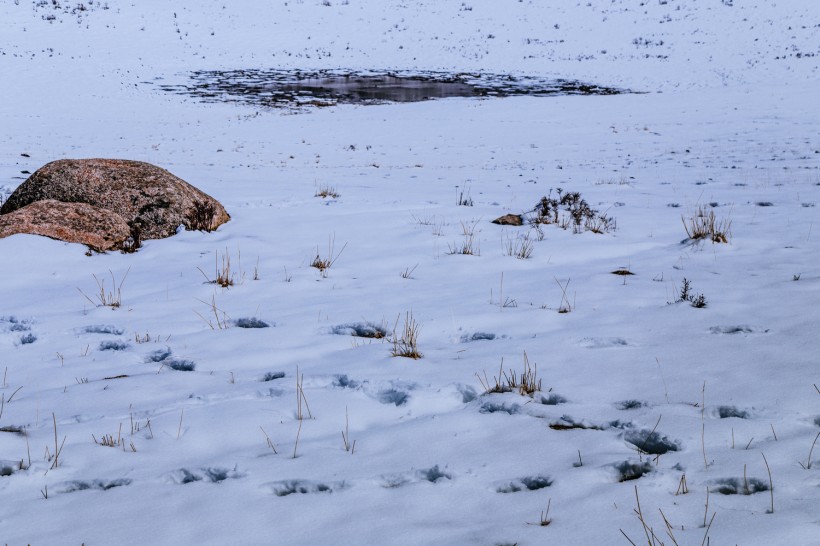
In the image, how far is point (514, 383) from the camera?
132 inches

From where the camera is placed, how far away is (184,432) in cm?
302

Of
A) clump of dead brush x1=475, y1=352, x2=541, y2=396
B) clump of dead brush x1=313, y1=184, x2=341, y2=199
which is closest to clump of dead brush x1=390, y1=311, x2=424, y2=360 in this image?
clump of dead brush x1=475, y1=352, x2=541, y2=396

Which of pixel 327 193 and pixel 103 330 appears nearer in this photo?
pixel 103 330

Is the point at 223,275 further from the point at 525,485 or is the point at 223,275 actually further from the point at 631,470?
the point at 631,470

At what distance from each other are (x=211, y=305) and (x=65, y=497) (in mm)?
2651

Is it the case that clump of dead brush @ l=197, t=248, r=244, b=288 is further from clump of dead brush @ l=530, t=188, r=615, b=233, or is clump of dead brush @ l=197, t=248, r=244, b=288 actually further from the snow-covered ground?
clump of dead brush @ l=530, t=188, r=615, b=233

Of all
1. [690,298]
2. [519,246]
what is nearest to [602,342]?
[690,298]

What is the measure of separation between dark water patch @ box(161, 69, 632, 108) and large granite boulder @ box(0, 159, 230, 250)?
16893 mm

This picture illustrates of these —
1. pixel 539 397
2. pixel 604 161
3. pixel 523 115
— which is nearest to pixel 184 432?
pixel 539 397

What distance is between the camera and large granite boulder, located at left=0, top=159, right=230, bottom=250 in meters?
7.64

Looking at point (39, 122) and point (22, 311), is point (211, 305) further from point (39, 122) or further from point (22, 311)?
point (39, 122)

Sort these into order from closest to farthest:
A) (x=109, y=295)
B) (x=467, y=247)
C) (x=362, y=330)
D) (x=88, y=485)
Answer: (x=88, y=485)
(x=362, y=330)
(x=109, y=295)
(x=467, y=247)

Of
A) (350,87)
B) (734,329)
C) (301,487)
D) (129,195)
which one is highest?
(350,87)

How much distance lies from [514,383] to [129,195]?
19.7 ft
